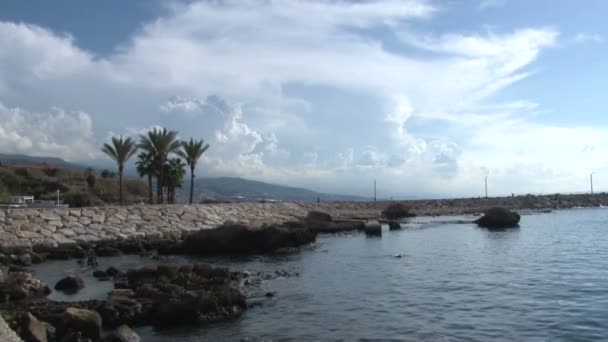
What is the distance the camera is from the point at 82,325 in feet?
57.7

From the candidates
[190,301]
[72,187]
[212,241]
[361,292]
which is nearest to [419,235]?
[212,241]

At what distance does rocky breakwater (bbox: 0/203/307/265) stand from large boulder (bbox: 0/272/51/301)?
1292 cm

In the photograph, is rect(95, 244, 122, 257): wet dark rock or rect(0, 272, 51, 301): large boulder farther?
rect(95, 244, 122, 257): wet dark rock

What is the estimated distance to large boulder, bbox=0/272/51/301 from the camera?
24469 millimetres

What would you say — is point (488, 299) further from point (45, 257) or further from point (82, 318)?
point (45, 257)

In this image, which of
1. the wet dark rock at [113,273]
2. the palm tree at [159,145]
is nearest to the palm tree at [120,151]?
the palm tree at [159,145]

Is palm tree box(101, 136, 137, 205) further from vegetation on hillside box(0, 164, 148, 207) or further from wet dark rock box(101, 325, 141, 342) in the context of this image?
wet dark rock box(101, 325, 141, 342)

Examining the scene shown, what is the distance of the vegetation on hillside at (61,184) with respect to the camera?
88.9 meters

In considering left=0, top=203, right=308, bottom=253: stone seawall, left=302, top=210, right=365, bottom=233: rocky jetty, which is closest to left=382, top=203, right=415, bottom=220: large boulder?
left=302, top=210, right=365, bottom=233: rocky jetty

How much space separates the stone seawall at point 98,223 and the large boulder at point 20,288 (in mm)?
16087

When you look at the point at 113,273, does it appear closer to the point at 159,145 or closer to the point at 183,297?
the point at 183,297

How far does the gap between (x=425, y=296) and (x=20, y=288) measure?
17.5m

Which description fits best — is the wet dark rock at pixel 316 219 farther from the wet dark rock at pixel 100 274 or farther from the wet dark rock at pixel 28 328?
the wet dark rock at pixel 28 328

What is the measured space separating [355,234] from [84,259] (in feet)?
102
